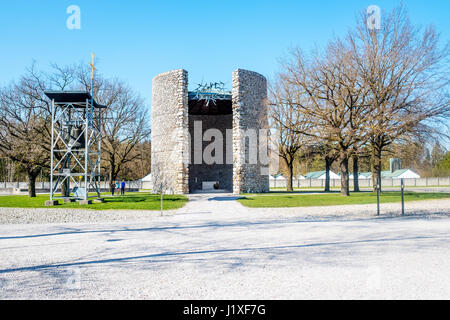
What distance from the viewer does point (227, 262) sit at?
528 cm

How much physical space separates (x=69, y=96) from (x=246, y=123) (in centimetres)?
1390

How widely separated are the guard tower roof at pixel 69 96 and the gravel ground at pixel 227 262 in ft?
32.8

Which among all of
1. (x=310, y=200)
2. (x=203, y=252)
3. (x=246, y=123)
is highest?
(x=246, y=123)

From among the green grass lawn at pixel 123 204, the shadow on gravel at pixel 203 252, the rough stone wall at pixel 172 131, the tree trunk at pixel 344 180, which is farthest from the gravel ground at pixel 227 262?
the rough stone wall at pixel 172 131

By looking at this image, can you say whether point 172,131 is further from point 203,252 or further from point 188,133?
point 203,252

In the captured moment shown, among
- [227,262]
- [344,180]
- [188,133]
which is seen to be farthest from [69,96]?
[344,180]

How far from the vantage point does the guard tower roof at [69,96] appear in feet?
56.1

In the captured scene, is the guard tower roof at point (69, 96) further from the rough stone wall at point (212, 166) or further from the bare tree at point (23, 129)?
the rough stone wall at point (212, 166)

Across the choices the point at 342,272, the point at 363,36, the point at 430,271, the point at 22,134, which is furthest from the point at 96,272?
the point at 22,134

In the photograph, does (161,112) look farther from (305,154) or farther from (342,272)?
(342,272)

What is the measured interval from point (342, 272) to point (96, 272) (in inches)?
146

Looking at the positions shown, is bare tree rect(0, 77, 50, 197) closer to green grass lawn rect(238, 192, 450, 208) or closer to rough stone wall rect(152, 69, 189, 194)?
rough stone wall rect(152, 69, 189, 194)

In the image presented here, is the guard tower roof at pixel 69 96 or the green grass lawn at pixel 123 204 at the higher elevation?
the guard tower roof at pixel 69 96

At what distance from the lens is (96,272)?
4781mm
